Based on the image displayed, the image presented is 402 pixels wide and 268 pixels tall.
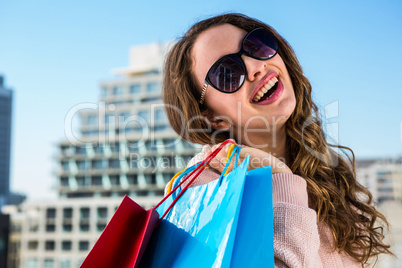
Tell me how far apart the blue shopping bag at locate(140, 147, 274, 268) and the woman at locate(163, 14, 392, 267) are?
0.38 ft

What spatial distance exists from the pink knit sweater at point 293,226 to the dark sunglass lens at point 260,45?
288 millimetres

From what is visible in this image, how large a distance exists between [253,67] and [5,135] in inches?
3291

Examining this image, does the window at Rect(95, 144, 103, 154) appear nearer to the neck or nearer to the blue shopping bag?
the neck

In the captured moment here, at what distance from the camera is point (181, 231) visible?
0.59 metres

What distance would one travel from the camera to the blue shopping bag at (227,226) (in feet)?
1.68

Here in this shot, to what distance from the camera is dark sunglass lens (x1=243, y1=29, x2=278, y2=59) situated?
845 millimetres

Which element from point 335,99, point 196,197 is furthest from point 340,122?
point 196,197

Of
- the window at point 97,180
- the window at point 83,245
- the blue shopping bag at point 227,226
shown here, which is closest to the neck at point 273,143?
the blue shopping bag at point 227,226

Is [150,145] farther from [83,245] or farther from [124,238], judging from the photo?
[124,238]

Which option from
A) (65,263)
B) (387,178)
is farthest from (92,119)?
(387,178)

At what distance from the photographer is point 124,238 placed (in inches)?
25.0

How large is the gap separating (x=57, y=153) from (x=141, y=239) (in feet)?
123

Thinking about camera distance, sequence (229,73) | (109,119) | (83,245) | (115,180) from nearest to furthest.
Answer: (229,73) < (83,245) < (115,180) < (109,119)

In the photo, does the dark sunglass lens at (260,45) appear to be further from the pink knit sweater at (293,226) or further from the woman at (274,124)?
the pink knit sweater at (293,226)
